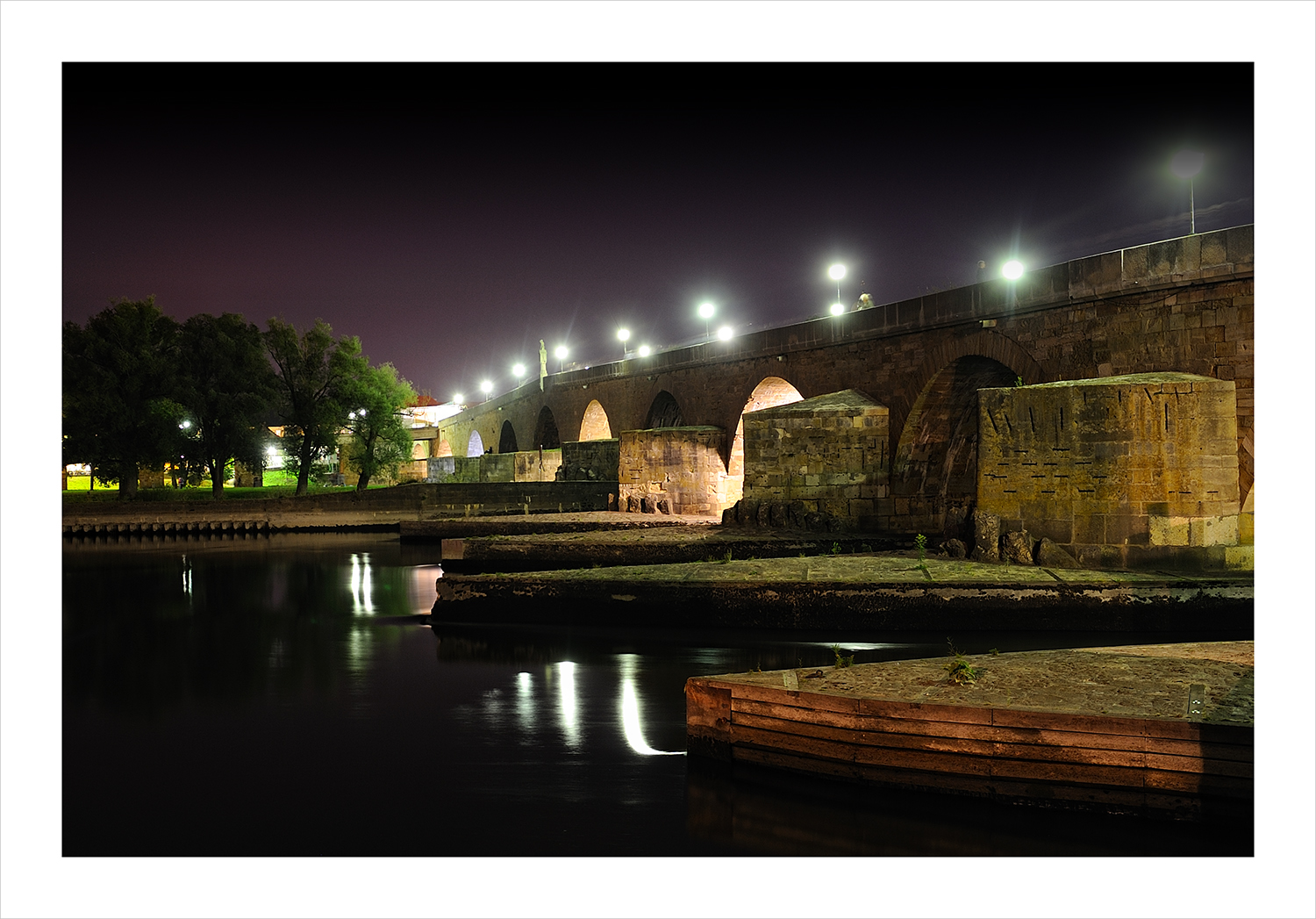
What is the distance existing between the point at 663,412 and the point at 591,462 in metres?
2.59

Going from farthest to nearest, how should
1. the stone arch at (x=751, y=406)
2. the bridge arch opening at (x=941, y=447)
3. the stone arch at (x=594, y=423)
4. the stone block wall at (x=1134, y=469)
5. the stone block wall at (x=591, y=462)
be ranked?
the stone arch at (x=594, y=423)
the stone block wall at (x=591, y=462)
the stone arch at (x=751, y=406)
the bridge arch opening at (x=941, y=447)
the stone block wall at (x=1134, y=469)

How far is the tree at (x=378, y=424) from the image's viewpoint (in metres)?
36.7

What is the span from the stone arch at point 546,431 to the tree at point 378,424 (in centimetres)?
532

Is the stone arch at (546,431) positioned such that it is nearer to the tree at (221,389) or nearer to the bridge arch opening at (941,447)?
the tree at (221,389)

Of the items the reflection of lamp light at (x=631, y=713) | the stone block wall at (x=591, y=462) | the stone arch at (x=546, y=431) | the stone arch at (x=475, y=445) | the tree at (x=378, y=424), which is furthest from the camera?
the stone arch at (x=475, y=445)

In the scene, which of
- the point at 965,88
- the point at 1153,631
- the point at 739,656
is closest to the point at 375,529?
the point at 739,656

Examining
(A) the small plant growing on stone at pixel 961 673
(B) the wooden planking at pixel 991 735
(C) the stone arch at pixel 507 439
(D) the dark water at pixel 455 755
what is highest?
(C) the stone arch at pixel 507 439

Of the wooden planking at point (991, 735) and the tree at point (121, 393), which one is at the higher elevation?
the tree at point (121, 393)

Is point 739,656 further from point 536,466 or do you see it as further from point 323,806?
point 536,466

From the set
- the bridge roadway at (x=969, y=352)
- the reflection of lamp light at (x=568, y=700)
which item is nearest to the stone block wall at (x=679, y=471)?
the bridge roadway at (x=969, y=352)

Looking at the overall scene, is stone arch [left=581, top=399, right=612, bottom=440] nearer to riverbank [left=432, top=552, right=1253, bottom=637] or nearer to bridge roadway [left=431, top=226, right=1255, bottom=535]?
bridge roadway [left=431, top=226, right=1255, bottom=535]

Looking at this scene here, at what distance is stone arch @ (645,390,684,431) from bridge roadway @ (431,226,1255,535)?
7cm

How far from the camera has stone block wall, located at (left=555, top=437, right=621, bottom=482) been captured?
2919 cm

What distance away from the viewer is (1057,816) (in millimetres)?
5332
